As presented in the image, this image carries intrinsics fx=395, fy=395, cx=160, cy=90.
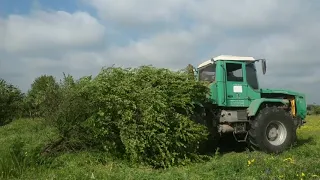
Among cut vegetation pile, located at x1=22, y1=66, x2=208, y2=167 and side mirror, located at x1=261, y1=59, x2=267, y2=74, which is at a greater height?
side mirror, located at x1=261, y1=59, x2=267, y2=74

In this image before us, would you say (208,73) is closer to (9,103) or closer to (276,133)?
(276,133)

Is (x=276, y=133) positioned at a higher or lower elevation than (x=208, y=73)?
lower

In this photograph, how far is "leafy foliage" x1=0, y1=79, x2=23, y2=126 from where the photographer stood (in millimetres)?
21141

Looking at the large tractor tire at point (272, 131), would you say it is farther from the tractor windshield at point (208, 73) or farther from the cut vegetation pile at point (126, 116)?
the cut vegetation pile at point (126, 116)

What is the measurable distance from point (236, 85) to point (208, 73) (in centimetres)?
94

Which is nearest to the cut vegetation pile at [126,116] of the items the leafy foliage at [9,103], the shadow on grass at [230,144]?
the shadow on grass at [230,144]

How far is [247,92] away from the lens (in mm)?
11836

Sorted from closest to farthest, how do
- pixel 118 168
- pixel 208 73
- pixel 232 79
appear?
pixel 118 168 → pixel 232 79 → pixel 208 73

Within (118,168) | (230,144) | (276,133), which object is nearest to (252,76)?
(276,133)

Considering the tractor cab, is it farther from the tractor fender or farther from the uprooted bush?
the uprooted bush

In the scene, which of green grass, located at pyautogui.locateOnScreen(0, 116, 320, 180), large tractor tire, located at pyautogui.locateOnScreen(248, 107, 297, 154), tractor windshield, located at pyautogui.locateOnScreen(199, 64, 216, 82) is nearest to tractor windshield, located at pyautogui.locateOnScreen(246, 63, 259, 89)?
large tractor tire, located at pyautogui.locateOnScreen(248, 107, 297, 154)

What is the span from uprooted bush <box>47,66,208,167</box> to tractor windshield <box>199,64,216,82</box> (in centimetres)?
230

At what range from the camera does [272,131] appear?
11.8 metres

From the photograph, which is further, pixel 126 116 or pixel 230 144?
pixel 230 144
